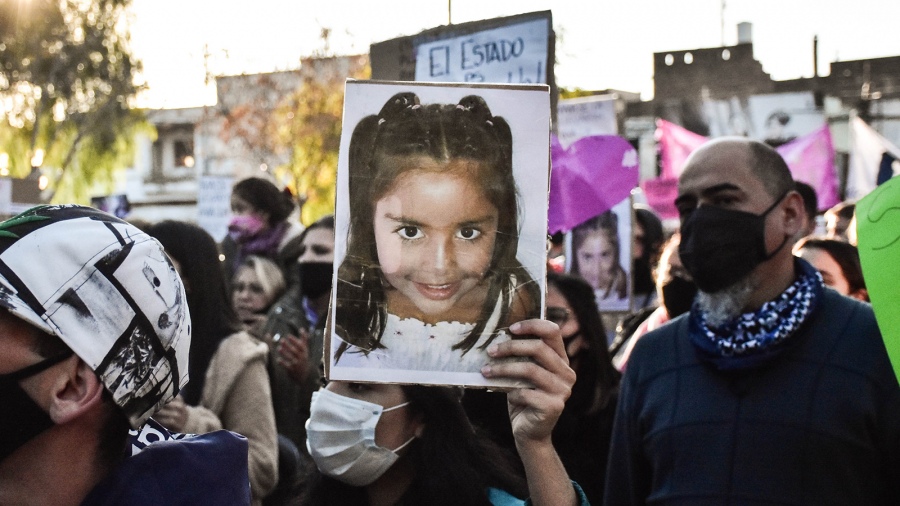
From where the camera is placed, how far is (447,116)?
6.85ft

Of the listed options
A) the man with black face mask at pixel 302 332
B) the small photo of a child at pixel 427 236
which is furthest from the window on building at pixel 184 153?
the small photo of a child at pixel 427 236

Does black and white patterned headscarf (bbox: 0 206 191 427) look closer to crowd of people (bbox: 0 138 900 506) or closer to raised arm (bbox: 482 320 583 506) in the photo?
crowd of people (bbox: 0 138 900 506)

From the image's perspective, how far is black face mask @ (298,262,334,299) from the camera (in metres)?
5.35

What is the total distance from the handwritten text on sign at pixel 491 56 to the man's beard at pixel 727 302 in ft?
5.33

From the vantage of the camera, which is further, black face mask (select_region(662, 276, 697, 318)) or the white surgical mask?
black face mask (select_region(662, 276, 697, 318))

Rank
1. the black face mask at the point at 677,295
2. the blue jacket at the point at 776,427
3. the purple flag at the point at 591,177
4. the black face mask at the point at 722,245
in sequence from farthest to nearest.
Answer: the purple flag at the point at 591,177
the black face mask at the point at 677,295
the black face mask at the point at 722,245
the blue jacket at the point at 776,427

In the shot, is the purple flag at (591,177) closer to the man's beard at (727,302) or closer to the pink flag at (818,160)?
the man's beard at (727,302)

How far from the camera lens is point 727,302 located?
300cm

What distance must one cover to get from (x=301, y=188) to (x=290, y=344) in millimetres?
26735

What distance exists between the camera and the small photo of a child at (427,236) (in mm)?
2047

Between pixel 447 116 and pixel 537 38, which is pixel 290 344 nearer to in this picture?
pixel 537 38

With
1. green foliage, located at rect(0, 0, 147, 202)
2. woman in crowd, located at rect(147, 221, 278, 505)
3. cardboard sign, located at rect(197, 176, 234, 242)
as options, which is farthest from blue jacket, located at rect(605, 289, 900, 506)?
green foliage, located at rect(0, 0, 147, 202)

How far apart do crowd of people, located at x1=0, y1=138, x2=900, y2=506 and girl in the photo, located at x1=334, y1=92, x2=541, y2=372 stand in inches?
1.6

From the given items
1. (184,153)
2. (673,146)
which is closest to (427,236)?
(673,146)
